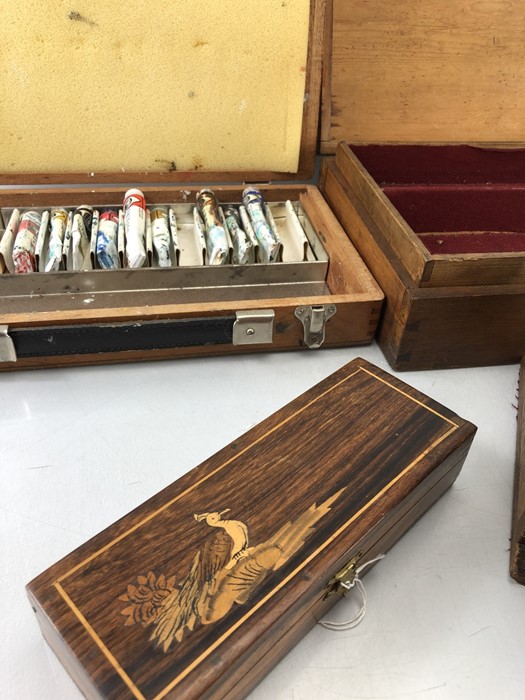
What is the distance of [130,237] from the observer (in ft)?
4.12

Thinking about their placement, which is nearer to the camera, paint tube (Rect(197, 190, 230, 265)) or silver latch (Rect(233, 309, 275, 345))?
silver latch (Rect(233, 309, 275, 345))

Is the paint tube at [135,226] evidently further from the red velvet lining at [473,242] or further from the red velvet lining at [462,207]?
the red velvet lining at [473,242]

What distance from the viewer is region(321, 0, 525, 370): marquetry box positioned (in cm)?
136

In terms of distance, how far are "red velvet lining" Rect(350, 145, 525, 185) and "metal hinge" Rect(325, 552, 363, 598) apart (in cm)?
110

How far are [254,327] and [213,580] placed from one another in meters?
0.52

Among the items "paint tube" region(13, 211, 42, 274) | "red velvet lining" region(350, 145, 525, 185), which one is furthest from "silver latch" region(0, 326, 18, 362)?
"red velvet lining" region(350, 145, 525, 185)

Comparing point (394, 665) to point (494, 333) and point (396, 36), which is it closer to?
point (494, 333)

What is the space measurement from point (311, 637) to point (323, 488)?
20 centimetres

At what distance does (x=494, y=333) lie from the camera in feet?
3.59

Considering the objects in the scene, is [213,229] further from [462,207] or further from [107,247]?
[462,207]

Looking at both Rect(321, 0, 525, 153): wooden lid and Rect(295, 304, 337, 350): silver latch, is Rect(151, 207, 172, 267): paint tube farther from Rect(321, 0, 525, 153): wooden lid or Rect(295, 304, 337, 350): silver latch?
Rect(321, 0, 525, 153): wooden lid

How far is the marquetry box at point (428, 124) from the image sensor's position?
1363mm

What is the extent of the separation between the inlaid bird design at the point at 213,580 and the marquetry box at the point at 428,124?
22.7 inches

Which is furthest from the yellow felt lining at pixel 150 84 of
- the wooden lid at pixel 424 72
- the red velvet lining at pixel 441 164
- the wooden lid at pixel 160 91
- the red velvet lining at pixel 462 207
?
the red velvet lining at pixel 462 207
